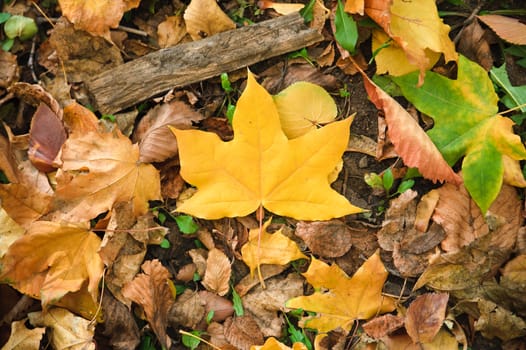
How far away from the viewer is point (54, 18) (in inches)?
71.5

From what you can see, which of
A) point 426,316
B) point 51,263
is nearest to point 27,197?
point 51,263

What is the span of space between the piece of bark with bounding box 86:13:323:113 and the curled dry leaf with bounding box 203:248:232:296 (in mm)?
536

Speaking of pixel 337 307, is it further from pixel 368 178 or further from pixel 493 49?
pixel 493 49

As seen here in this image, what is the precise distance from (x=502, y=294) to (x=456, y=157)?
425mm

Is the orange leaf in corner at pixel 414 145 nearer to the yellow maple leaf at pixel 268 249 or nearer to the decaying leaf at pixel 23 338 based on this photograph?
the yellow maple leaf at pixel 268 249

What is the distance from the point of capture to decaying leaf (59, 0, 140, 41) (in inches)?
67.0

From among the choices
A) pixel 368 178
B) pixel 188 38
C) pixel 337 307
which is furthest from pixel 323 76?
pixel 337 307

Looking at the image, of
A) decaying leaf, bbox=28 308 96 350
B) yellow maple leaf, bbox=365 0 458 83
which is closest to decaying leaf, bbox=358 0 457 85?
yellow maple leaf, bbox=365 0 458 83

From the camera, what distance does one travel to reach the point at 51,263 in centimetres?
160

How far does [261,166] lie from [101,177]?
→ 18.6 inches

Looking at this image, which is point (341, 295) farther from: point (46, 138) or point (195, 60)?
point (46, 138)

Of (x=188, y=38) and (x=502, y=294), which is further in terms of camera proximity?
(x=188, y=38)

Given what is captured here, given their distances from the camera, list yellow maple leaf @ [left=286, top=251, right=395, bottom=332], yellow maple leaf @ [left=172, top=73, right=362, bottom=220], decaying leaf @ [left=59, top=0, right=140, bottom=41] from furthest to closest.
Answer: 1. decaying leaf @ [left=59, top=0, right=140, bottom=41]
2. yellow maple leaf @ [left=286, top=251, right=395, bottom=332]
3. yellow maple leaf @ [left=172, top=73, right=362, bottom=220]

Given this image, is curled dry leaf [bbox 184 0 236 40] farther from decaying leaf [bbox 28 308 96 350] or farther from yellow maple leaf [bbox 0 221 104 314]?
decaying leaf [bbox 28 308 96 350]
